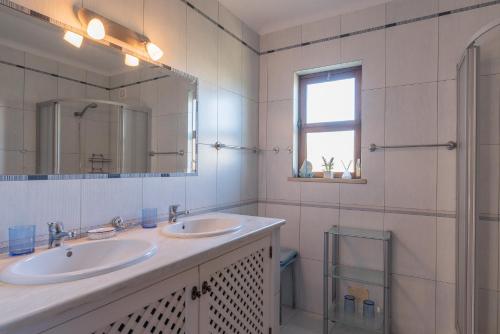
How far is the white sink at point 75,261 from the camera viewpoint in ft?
2.65

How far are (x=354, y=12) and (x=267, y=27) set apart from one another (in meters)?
0.73

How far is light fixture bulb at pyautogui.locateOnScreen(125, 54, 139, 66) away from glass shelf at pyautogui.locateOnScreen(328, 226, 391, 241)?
169 cm

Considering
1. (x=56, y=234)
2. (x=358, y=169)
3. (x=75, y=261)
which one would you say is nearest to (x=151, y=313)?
(x=75, y=261)

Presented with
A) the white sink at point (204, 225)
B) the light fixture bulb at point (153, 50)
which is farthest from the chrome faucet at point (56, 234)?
the light fixture bulb at point (153, 50)

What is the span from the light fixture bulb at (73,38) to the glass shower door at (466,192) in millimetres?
1985

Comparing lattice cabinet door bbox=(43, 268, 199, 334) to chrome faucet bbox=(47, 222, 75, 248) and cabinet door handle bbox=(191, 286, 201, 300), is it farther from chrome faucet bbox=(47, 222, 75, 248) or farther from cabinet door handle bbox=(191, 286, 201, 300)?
chrome faucet bbox=(47, 222, 75, 248)

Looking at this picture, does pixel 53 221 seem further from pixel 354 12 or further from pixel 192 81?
pixel 354 12

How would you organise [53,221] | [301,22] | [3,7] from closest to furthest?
[3,7] < [53,221] < [301,22]

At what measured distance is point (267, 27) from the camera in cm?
255

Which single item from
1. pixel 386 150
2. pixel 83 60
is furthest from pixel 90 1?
pixel 386 150

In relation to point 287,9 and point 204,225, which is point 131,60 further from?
point 287,9

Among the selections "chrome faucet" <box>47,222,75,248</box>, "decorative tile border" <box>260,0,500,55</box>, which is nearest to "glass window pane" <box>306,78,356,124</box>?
"decorative tile border" <box>260,0,500,55</box>

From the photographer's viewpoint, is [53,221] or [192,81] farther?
[192,81]

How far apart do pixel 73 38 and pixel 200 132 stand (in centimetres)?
89
